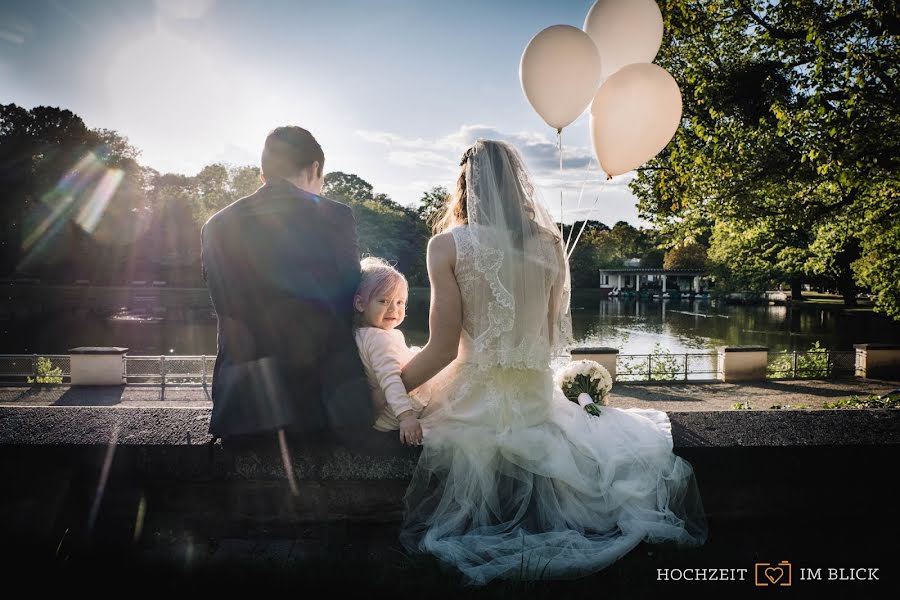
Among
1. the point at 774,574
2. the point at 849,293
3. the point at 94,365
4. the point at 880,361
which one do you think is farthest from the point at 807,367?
the point at 849,293

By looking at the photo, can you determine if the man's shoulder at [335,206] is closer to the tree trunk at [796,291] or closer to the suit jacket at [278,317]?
the suit jacket at [278,317]

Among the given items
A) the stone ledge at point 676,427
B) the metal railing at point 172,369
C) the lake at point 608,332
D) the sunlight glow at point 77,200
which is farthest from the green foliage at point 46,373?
the sunlight glow at point 77,200

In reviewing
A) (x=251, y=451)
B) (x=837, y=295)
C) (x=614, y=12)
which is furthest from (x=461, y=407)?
(x=837, y=295)

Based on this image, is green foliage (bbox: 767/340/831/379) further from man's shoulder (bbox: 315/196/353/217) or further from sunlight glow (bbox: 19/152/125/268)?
sunlight glow (bbox: 19/152/125/268)

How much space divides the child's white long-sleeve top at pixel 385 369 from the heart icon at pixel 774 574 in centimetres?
172

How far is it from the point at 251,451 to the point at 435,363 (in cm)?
92

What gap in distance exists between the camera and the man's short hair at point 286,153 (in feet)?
8.49

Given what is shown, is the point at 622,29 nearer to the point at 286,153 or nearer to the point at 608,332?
the point at 286,153

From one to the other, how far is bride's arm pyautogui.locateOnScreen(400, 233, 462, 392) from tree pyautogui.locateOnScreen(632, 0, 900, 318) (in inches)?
248

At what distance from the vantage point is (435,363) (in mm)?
2641

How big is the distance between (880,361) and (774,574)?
53.5 ft

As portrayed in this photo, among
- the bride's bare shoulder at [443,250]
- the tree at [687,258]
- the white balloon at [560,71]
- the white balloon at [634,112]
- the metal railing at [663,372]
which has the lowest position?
the metal railing at [663,372]

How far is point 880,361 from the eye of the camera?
14922mm

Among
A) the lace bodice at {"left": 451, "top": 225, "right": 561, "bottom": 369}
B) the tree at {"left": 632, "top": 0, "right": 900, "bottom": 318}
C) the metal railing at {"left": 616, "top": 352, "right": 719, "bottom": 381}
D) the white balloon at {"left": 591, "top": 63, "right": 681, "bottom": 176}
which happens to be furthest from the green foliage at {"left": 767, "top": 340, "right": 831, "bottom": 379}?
the lace bodice at {"left": 451, "top": 225, "right": 561, "bottom": 369}
